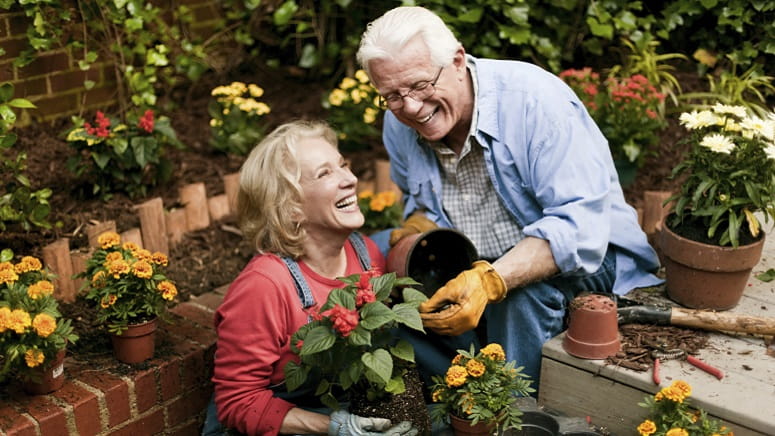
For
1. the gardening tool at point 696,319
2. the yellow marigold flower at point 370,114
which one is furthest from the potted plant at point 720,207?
the yellow marigold flower at point 370,114

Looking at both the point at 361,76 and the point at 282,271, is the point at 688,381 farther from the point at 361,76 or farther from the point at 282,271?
the point at 361,76

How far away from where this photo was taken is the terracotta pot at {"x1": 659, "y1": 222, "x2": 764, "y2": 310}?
266cm

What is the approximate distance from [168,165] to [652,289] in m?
2.10

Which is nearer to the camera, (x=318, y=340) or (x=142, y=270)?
(x=318, y=340)

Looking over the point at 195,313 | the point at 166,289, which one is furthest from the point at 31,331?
the point at 195,313

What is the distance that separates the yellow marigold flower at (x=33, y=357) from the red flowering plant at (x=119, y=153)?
120 centimetres

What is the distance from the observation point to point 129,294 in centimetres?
260

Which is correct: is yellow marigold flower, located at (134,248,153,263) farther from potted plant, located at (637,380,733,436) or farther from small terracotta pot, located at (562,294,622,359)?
potted plant, located at (637,380,733,436)

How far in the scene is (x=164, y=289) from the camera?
8.53 ft

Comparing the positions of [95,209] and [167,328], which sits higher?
[95,209]

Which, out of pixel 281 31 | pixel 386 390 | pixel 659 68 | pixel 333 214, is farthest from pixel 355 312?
pixel 281 31

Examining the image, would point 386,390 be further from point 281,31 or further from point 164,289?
point 281,31

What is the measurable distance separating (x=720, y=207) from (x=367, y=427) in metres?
1.35

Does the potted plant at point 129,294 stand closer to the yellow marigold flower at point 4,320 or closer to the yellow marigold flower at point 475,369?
the yellow marigold flower at point 4,320
